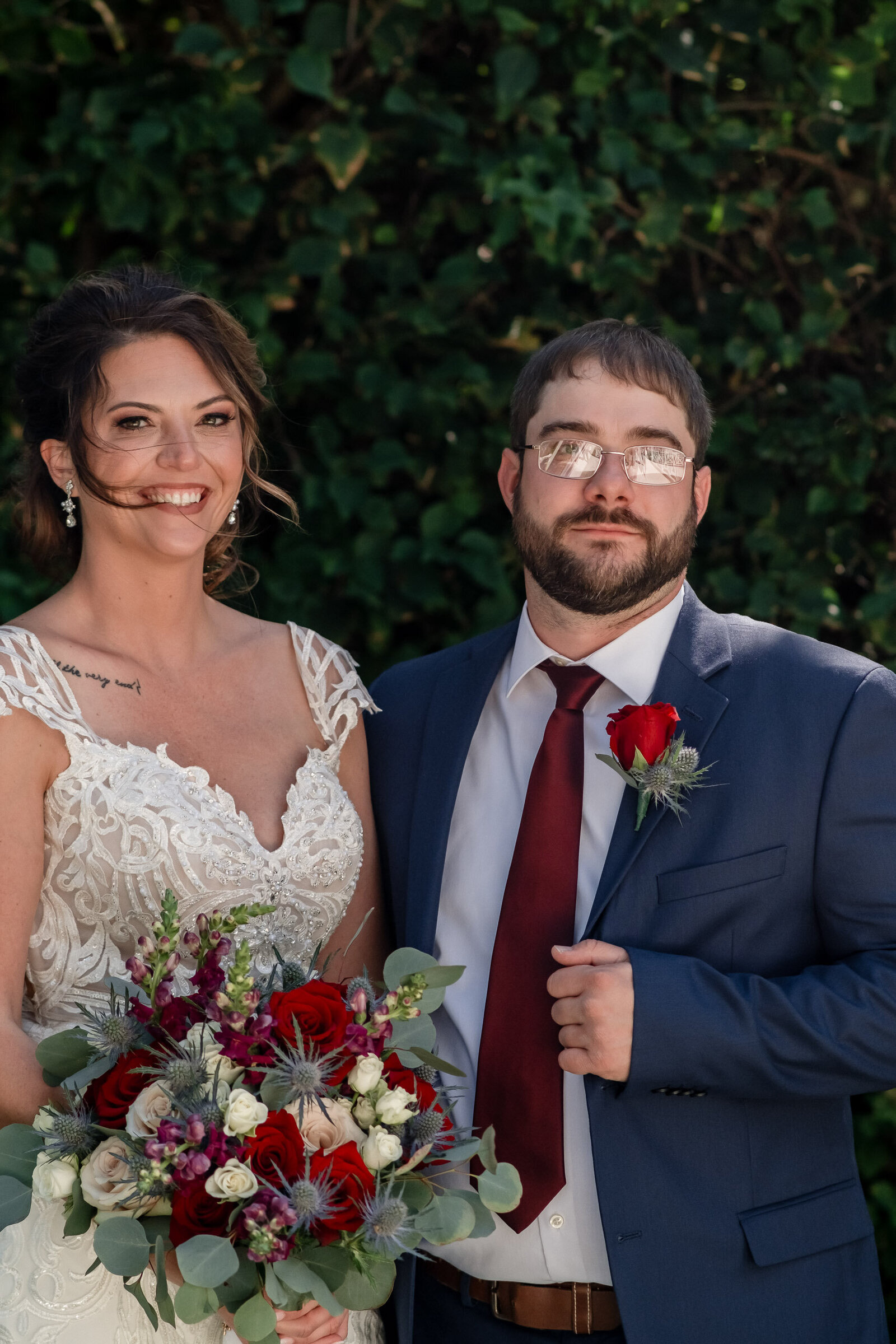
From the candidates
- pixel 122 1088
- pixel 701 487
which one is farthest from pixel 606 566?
pixel 122 1088

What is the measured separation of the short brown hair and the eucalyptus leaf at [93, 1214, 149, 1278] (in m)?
1.71

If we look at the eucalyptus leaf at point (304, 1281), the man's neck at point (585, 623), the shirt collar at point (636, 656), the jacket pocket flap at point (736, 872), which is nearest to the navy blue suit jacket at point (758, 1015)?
the jacket pocket flap at point (736, 872)

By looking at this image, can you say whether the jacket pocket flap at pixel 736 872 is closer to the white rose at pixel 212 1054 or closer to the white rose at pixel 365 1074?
the white rose at pixel 365 1074

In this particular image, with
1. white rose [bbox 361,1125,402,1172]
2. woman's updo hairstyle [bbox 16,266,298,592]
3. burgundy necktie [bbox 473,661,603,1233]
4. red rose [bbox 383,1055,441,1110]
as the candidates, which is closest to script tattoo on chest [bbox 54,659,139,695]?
woman's updo hairstyle [bbox 16,266,298,592]

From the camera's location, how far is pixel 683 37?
12.1ft

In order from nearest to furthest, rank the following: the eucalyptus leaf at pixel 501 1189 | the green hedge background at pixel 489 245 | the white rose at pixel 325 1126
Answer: the white rose at pixel 325 1126, the eucalyptus leaf at pixel 501 1189, the green hedge background at pixel 489 245

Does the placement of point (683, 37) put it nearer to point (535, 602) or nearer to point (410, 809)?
point (535, 602)

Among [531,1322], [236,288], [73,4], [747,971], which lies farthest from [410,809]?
[73,4]

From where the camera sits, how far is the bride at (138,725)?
2379mm

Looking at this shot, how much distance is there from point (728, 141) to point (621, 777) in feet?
6.84

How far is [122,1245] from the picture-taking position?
189cm

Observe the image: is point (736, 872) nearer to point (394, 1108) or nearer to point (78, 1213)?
point (394, 1108)

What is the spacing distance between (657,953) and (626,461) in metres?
0.96

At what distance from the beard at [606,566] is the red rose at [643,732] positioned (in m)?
0.33
